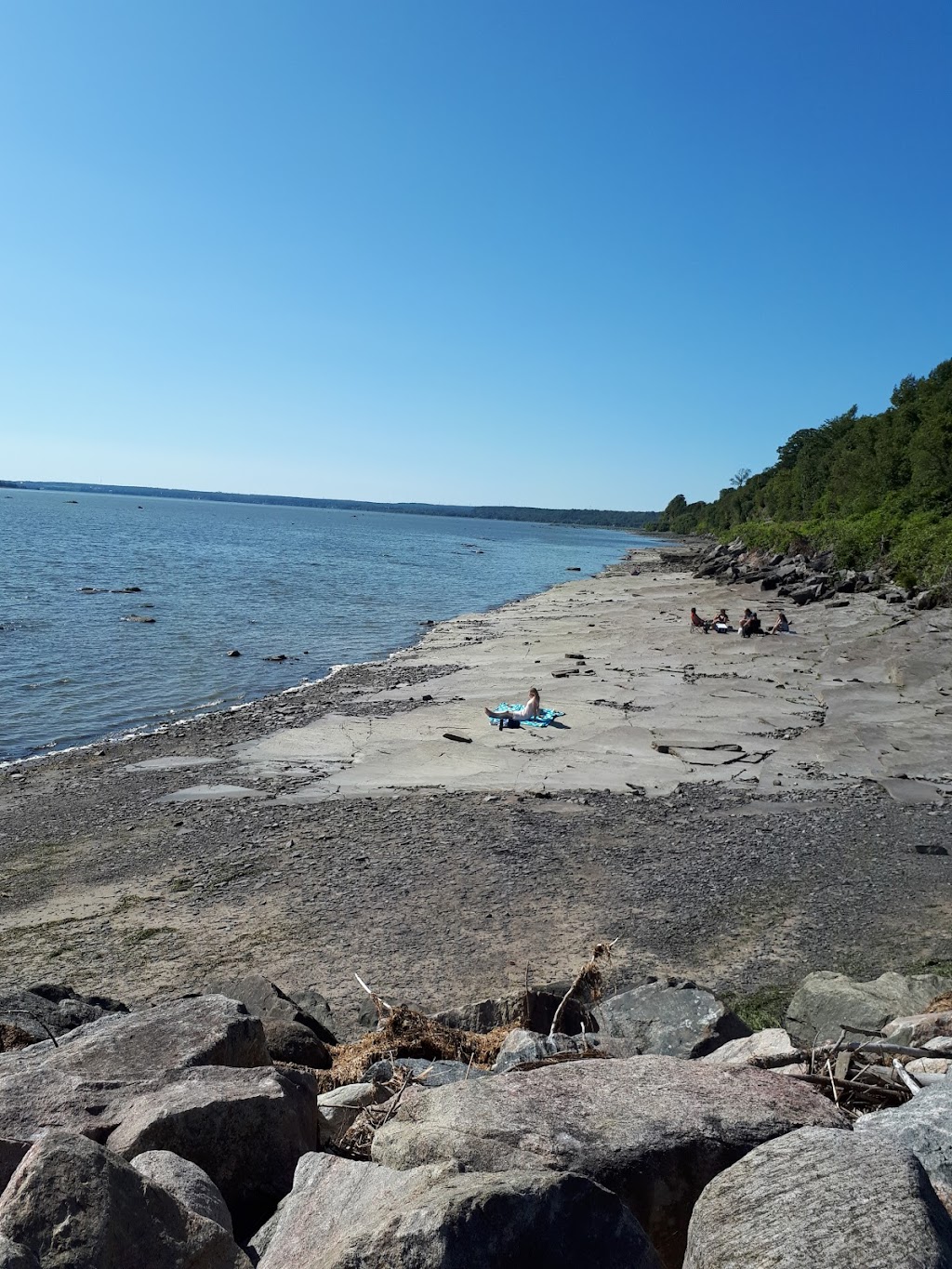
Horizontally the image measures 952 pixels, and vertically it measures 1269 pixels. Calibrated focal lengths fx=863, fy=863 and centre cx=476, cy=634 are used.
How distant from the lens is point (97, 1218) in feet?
11.2

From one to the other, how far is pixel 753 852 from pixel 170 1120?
1111cm

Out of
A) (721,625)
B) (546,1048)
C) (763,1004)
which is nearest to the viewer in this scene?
(546,1048)

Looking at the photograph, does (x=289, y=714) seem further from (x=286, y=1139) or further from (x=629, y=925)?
(x=286, y=1139)

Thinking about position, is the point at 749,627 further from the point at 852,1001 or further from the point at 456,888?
the point at 852,1001

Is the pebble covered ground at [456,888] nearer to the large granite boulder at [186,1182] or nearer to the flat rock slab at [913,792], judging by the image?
the flat rock slab at [913,792]

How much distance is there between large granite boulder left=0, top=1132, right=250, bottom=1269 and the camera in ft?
10.9

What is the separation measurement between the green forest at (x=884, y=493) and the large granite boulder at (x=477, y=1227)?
40899 millimetres

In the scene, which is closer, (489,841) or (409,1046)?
(409,1046)

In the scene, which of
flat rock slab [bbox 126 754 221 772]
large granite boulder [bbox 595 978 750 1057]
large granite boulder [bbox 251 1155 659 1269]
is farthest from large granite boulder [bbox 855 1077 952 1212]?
flat rock slab [bbox 126 754 221 772]

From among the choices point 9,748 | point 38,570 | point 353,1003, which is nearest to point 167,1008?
point 353,1003

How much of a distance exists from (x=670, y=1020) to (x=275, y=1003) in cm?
361

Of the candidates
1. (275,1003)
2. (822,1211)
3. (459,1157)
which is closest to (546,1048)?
(459,1157)

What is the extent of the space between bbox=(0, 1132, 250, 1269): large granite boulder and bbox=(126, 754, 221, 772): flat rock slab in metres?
16.1

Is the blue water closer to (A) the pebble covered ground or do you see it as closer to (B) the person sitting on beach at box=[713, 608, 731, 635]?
(A) the pebble covered ground
